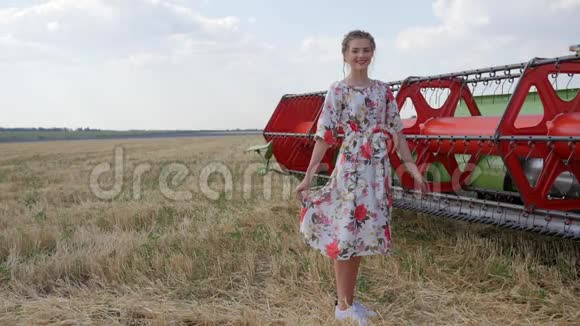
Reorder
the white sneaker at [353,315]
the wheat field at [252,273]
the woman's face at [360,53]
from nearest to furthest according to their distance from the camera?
the woman's face at [360,53]
the white sneaker at [353,315]
the wheat field at [252,273]

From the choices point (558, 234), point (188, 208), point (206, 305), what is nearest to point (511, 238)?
point (558, 234)

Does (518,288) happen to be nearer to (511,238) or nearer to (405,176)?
(511,238)

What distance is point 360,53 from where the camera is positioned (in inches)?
108

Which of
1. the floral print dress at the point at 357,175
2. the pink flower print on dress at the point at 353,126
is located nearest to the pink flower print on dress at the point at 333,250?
the floral print dress at the point at 357,175

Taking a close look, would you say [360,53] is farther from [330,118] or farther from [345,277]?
[345,277]

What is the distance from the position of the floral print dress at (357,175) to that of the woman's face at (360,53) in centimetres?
12

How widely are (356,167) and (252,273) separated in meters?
1.41

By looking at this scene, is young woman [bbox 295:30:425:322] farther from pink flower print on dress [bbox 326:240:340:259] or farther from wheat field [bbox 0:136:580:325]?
wheat field [bbox 0:136:580:325]

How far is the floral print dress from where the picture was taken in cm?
277

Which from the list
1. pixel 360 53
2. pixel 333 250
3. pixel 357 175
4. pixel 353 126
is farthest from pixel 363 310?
pixel 360 53

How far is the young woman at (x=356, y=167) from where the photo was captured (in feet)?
9.07

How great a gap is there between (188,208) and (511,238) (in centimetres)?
365

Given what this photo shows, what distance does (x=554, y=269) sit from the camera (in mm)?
3619

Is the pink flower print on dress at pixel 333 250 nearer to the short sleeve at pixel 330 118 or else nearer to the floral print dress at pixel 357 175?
the floral print dress at pixel 357 175
